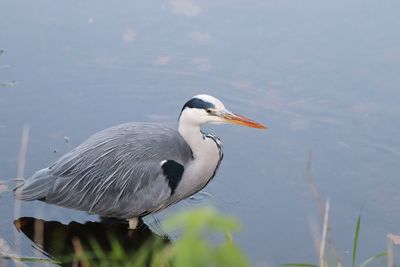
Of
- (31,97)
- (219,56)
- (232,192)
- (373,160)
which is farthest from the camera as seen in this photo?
(219,56)

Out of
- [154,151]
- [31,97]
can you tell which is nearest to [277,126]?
[154,151]

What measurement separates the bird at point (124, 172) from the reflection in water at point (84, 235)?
0.16 meters

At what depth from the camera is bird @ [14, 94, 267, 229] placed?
5.53m

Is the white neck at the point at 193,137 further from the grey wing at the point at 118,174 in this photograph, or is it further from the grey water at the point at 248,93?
the grey water at the point at 248,93

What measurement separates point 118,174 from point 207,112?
797 mm

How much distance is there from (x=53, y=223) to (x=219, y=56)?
9.69 feet

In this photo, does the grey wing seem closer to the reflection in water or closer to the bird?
the bird

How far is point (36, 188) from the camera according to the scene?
215 inches

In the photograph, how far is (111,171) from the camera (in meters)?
5.60

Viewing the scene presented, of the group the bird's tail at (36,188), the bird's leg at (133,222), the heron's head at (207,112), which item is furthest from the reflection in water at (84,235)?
the heron's head at (207,112)

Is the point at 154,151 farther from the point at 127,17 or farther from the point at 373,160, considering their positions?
the point at 127,17

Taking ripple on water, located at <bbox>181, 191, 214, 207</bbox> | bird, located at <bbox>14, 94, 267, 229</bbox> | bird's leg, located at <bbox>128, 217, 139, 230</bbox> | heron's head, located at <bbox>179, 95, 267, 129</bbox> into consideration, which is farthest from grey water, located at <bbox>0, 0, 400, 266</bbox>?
heron's head, located at <bbox>179, 95, 267, 129</bbox>

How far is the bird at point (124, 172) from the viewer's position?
5.53 meters

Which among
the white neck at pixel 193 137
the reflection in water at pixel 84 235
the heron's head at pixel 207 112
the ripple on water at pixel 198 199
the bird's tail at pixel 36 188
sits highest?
the heron's head at pixel 207 112
